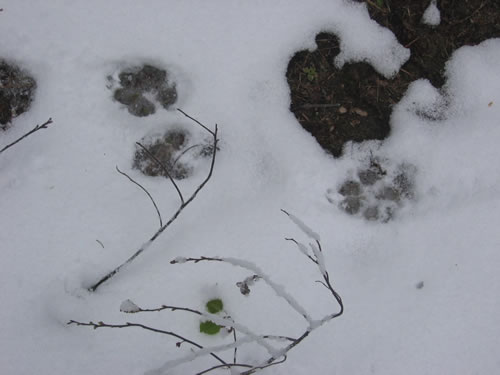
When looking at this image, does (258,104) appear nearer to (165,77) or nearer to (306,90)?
(306,90)

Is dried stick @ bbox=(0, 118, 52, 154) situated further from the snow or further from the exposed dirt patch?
the snow

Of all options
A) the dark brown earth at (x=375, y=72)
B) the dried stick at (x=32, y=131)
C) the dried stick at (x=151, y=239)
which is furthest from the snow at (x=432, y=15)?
the dried stick at (x=32, y=131)

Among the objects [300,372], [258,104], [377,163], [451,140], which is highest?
[451,140]

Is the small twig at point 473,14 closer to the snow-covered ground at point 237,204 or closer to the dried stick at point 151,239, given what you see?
the snow-covered ground at point 237,204

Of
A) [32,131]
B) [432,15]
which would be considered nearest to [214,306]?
[32,131]

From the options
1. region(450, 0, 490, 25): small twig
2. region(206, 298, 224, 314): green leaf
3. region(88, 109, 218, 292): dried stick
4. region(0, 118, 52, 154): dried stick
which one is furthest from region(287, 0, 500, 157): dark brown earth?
region(0, 118, 52, 154): dried stick

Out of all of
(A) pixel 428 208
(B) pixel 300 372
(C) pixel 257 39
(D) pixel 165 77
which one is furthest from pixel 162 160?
(A) pixel 428 208

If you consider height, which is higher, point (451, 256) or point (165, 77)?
point (451, 256)

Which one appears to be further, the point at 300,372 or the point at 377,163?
the point at 377,163
